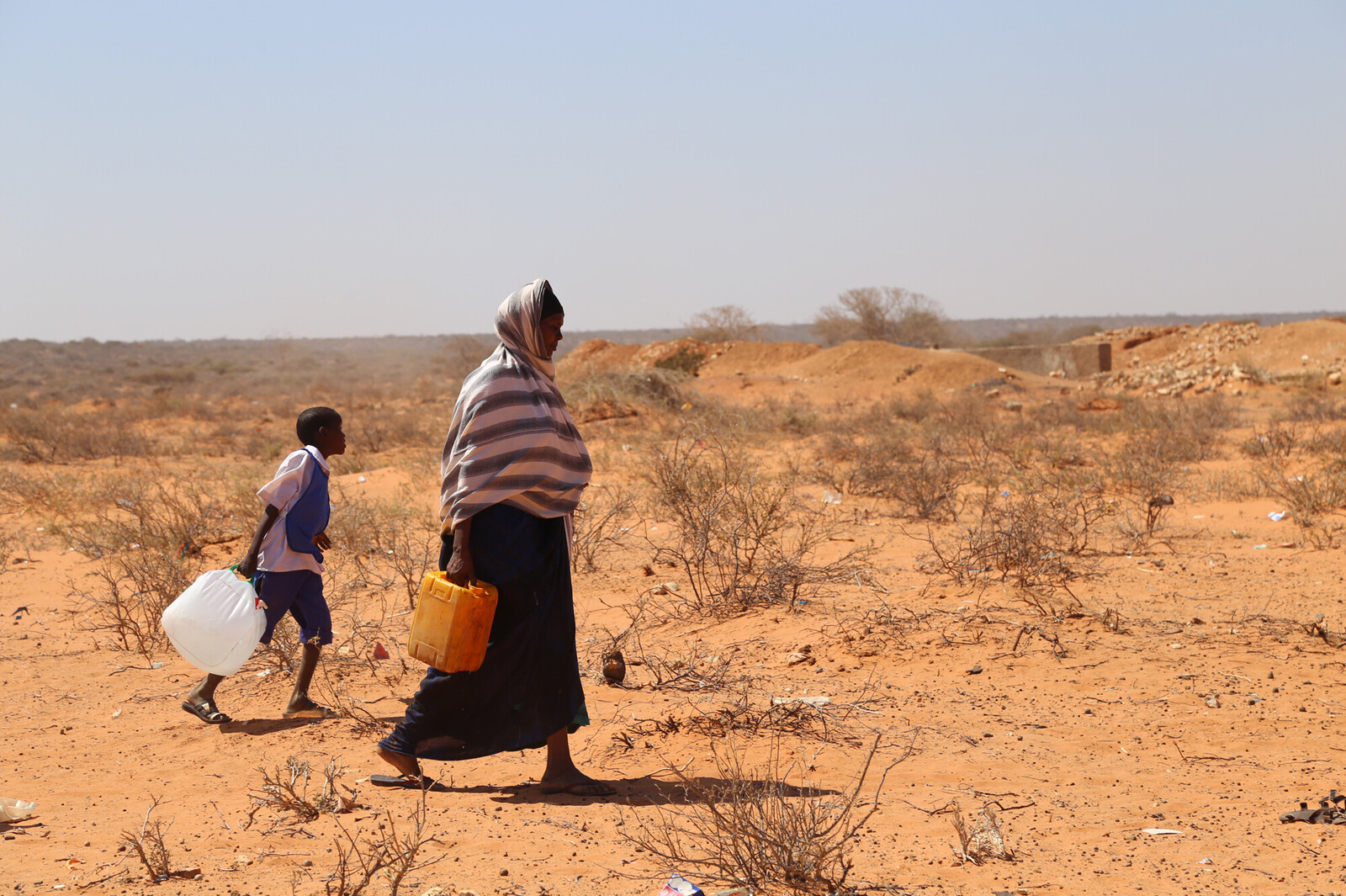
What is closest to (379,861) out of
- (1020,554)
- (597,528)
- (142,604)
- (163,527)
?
(142,604)

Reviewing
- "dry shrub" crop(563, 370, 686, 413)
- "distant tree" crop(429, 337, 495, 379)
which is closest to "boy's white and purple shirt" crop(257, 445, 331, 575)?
"dry shrub" crop(563, 370, 686, 413)

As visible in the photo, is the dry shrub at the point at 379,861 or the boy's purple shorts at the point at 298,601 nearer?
the dry shrub at the point at 379,861

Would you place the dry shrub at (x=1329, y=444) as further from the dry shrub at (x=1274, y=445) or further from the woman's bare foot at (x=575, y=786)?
the woman's bare foot at (x=575, y=786)

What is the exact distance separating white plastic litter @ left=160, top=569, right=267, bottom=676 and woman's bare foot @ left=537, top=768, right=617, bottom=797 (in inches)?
56.4

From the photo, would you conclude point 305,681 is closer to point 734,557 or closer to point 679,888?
point 679,888

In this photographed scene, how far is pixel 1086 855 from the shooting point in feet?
8.46

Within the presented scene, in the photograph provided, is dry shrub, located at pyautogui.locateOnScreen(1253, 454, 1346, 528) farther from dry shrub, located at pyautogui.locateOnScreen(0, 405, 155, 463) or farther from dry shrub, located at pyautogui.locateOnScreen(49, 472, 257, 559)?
dry shrub, located at pyautogui.locateOnScreen(0, 405, 155, 463)

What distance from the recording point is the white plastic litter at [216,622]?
12.4 feet

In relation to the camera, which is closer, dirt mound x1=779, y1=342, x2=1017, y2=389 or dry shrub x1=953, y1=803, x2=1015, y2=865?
dry shrub x1=953, y1=803, x2=1015, y2=865

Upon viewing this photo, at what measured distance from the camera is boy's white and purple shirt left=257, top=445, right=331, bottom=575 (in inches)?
152

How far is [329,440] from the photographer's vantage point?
402 centimetres

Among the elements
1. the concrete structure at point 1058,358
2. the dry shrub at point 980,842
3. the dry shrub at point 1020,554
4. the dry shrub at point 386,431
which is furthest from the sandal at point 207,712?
the concrete structure at point 1058,358

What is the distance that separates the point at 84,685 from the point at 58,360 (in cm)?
6221

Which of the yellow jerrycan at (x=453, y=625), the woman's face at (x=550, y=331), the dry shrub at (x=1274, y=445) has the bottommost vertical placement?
the dry shrub at (x=1274, y=445)
